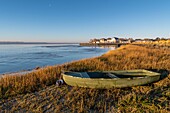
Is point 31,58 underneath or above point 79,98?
underneath

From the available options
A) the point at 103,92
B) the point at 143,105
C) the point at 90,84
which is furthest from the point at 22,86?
the point at 143,105

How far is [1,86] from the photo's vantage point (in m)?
7.86

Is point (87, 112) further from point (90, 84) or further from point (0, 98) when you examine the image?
point (0, 98)

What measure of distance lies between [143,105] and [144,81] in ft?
8.01

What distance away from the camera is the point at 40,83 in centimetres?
864

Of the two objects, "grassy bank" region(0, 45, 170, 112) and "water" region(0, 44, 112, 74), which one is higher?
"grassy bank" region(0, 45, 170, 112)

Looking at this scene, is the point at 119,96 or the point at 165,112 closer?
the point at 165,112

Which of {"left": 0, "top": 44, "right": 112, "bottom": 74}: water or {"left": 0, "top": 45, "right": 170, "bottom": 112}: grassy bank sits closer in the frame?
{"left": 0, "top": 45, "right": 170, "bottom": 112}: grassy bank

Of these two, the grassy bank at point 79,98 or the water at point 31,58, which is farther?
the water at point 31,58

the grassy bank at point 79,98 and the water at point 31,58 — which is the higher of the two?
the grassy bank at point 79,98

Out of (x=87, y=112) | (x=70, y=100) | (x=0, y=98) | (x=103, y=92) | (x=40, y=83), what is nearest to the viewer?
(x=87, y=112)

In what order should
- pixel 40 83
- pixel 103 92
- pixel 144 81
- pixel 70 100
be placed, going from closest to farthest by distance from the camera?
pixel 70 100
pixel 103 92
pixel 144 81
pixel 40 83

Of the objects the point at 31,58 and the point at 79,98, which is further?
the point at 31,58

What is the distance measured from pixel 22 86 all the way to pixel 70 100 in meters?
3.02
